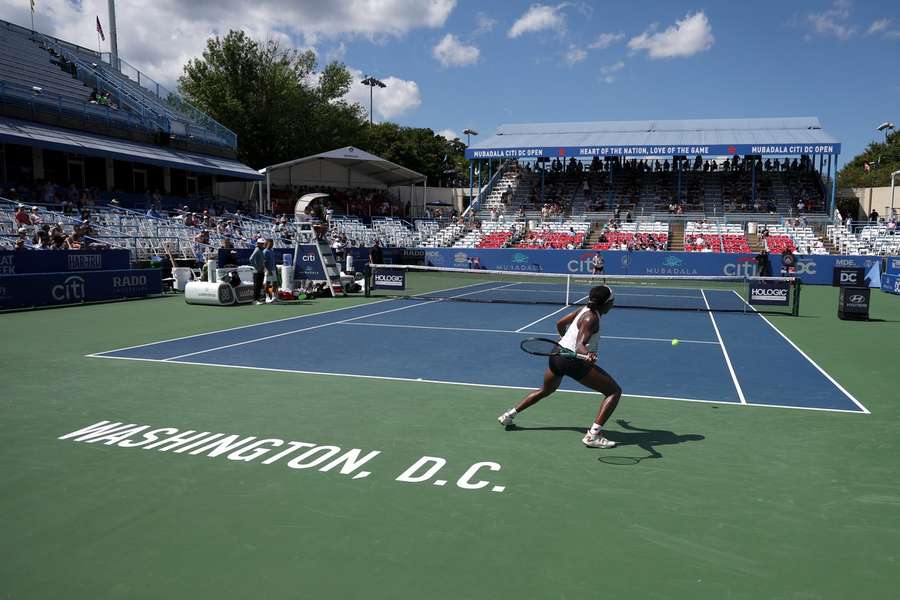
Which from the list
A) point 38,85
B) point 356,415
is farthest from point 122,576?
point 38,85

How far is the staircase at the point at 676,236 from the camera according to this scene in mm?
40688

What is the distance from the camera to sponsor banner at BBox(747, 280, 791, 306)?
2097 cm

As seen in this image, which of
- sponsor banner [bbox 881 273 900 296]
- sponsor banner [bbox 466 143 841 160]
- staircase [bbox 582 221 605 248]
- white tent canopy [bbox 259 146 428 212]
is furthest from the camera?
white tent canopy [bbox 259 146 428 212]

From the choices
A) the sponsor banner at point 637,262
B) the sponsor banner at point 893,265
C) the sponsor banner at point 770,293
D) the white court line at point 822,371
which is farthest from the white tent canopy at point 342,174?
the white court line at point 822,371

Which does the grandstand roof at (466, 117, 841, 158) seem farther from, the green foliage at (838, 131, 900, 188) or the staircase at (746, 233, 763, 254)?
the green foliage at (838, 131, 900, 188)

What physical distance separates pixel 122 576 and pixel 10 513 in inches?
68.6

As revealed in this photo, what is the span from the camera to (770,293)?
21.2m

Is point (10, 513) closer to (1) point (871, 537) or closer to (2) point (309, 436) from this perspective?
(2) point (309, 436)

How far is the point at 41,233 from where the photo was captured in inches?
881

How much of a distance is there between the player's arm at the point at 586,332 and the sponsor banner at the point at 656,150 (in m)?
40.8

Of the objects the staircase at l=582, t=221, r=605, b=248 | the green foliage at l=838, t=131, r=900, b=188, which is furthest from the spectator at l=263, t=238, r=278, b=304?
the green foliage at l=838, t=131, r=900, b=188

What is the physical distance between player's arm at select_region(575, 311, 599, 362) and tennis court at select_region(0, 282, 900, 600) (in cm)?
115

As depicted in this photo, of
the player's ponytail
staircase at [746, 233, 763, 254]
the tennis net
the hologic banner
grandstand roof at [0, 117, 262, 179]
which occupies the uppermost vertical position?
the hologic banner

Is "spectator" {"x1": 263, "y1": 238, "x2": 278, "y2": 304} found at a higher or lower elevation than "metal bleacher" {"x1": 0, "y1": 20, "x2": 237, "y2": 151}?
lower
